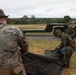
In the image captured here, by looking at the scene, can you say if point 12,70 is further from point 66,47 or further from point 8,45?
point 66,47

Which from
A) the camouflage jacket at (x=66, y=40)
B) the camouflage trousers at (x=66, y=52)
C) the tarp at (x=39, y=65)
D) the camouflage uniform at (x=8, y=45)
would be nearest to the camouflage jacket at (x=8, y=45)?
the camouflage uniform at (x=8, y=45)

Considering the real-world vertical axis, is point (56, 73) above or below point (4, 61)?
below

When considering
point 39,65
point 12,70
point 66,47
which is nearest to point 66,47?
point 66,47

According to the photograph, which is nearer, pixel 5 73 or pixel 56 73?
pixel 5 73

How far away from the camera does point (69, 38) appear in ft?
38.4

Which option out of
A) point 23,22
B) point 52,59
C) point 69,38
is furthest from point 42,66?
point 23,22

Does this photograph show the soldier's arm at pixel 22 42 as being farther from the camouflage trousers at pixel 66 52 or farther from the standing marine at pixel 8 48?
the camouflage trousers at pixel 66 52

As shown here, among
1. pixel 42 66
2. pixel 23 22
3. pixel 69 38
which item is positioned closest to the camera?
pixel 42 66

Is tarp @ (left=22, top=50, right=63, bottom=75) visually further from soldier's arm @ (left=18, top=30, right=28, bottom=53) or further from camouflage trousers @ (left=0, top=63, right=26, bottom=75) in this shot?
camouflage trousers @ (left=0, top=63, right=26, bottom=75)

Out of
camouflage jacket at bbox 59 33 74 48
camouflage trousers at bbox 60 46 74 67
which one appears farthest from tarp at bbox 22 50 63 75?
camouflage jacket at bbox 59 33 74 48

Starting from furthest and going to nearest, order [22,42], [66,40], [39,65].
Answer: [66,40] < [39,65] < [22,42]

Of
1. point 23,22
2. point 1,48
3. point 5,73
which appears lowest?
point 23,22

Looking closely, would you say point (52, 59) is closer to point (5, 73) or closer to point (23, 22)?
point (5, 73)

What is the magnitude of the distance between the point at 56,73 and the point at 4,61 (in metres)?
4.03
